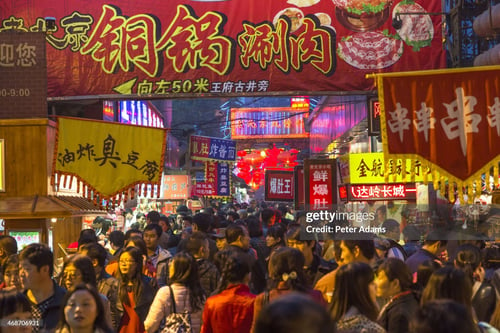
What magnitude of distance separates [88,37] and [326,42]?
5.03 m

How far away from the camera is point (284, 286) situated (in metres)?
6.70

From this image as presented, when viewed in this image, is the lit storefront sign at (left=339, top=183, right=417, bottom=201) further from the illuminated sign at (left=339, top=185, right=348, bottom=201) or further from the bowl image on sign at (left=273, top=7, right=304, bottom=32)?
the bowl image on sign at (left=273, top=7, right=304, bottom=32)

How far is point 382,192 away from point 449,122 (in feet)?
32.4

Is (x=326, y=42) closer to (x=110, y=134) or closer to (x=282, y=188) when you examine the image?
(x=110, y=134)

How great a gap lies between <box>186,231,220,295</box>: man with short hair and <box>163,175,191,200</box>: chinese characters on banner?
76.7 feet

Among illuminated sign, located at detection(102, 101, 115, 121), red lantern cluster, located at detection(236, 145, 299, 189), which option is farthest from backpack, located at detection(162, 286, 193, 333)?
red lantern cluster, located at detection(236, 145, 299, 189)

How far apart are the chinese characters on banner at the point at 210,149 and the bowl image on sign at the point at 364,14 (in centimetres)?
1643

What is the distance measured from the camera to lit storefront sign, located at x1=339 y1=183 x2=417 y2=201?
65.6 feet

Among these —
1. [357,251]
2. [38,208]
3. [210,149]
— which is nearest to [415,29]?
[38,208]

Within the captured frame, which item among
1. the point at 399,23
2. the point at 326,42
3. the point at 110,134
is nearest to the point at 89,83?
the point at 110,134

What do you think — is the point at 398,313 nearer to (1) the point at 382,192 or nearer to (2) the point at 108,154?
(2) the point at 108,154
